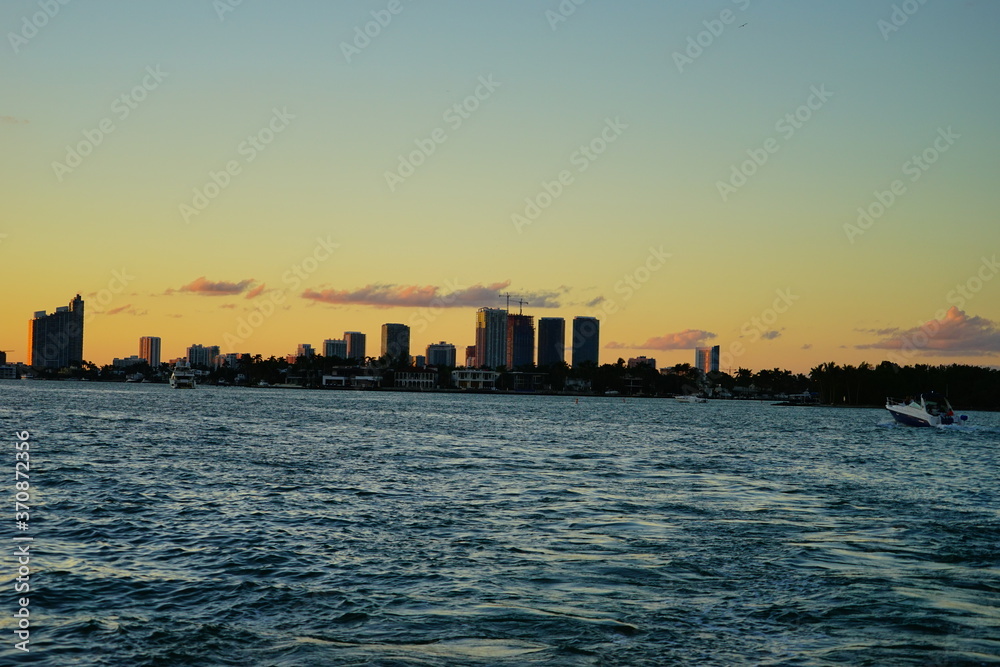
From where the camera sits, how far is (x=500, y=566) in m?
22.3

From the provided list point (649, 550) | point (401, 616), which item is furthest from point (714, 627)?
point (649, 550)

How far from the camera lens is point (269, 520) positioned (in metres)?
29.2

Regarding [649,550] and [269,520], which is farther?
[269,520]

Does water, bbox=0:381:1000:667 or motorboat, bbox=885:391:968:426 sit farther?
motorboat, bbox=885:391:968:426

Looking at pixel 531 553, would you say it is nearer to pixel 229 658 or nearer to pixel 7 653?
pixel 229 658

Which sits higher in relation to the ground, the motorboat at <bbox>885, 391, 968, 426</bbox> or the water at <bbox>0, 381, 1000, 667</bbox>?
the motorboat at <bbox>885, 391, 968, 426</bbox>

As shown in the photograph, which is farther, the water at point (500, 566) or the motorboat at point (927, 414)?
the motorboat at point (927, 414)

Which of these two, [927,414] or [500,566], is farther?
[927,414]

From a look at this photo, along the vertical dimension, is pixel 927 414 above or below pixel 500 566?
above

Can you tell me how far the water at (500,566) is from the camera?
628 inches

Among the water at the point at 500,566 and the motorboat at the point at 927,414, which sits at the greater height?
the motorboat at the point at 927,414

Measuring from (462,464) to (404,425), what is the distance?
4967 centimetres

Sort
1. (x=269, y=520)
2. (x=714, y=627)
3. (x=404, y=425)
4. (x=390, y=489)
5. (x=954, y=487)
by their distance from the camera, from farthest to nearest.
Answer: (x=404, y=425)
(x=954, y=487)
(x=390, y=489)
(x=269, y=520)
(x=714, y=627)

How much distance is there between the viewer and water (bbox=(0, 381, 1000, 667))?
16.0 meters
